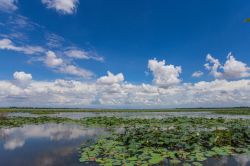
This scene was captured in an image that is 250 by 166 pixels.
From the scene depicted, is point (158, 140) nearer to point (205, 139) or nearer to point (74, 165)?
point (205, 139)

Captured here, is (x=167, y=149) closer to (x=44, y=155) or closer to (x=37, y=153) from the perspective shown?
(x=44, y=155)

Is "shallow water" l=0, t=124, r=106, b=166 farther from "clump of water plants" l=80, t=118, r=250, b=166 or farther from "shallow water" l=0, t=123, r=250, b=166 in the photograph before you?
"clump of water plants" l=80, t=118, r=250, b=166

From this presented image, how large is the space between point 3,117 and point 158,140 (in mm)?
22430

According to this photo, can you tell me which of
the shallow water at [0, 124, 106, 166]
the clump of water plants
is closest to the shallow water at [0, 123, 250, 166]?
the shallow water at [0, 124, 106, 166]

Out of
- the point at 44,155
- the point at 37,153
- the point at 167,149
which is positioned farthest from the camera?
the point at 167,149

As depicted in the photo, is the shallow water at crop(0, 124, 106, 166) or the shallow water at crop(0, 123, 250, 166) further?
the shallow water at crop(0, 124, 106, 166)

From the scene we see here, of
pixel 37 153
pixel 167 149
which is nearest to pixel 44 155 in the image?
pixel 37 153

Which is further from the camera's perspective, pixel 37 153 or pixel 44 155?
pixel 37 153

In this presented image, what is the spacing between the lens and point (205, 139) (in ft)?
40.1

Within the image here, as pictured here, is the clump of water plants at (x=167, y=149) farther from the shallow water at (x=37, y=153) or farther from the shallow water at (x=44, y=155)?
the shallow water at (x=37, y=153)

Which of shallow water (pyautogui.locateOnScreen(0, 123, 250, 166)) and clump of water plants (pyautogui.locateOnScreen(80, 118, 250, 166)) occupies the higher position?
clump of water plants (pyautogui.locateOnScreen(80, 118, 250, 166))

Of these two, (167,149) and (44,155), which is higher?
(167,149)

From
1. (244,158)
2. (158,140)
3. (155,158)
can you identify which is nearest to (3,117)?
(158,140)

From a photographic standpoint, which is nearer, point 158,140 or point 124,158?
point 124,158
